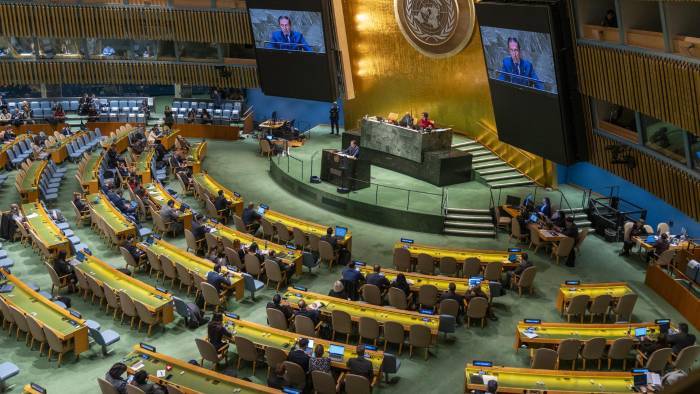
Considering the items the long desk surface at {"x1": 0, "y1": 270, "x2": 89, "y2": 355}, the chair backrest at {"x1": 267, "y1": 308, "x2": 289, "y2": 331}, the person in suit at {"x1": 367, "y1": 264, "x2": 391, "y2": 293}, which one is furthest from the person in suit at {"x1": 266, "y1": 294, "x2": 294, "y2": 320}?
the long desk surface at {"x1": 0, "y1": 270, "x2": 89, "y2": 355}

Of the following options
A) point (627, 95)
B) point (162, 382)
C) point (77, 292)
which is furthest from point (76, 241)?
point (627, 95)

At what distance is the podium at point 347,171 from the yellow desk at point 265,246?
202 inches

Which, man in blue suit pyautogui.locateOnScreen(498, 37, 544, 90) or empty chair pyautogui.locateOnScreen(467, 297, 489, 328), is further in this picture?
man in blue suit pyautogui.locateOnScreen(498, 37, 544, 90)

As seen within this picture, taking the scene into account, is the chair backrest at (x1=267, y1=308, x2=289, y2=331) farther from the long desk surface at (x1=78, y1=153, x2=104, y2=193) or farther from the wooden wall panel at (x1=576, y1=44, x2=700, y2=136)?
the long desk surface at (x1=78, y1=153, x2=104, y2=193)

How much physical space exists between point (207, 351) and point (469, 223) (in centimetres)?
1031

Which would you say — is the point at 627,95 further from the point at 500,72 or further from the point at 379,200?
the point at 379,200

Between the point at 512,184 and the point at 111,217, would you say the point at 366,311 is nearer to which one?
the point at 111,217

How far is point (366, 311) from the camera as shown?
44.4ft

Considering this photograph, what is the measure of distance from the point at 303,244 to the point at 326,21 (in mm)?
9056

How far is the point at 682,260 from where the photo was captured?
16.5 metres

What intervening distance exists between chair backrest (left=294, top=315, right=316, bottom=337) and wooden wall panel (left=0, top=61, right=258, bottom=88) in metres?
22.4

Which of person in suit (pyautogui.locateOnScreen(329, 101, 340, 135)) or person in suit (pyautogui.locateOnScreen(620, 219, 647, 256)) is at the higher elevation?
person in suit (pyautogui.locateOnScreen(329, 101, 340, 135))

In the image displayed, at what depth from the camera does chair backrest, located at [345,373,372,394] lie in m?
10.8

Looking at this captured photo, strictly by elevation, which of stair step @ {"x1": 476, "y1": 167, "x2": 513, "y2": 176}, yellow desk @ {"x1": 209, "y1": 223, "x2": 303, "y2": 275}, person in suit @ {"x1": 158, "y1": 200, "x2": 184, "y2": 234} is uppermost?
person in suit @ {"x1": 158, "y1": 200, "x2": 184, "y2": 234}
